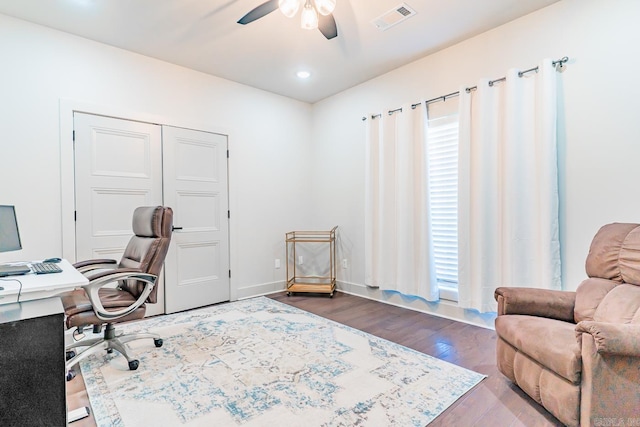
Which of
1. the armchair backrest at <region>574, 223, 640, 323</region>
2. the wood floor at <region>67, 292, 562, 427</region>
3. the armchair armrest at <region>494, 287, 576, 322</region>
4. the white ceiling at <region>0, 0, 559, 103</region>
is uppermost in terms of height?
the white ceiling at <region>0, 0, 559, 103</region>

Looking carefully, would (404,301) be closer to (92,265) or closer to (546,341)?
(546,341)

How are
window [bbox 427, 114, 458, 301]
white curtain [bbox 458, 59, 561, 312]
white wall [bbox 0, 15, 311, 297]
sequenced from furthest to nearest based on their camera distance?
window [bbox 427, 114, 458, 301]
white wall [bbox 0, 15, 311, 297]
white curtain [bbox 458, 59, 561, 312]

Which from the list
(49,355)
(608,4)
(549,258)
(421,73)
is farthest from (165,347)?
(608,4)

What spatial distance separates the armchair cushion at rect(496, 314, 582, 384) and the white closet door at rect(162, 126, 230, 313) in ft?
9.86

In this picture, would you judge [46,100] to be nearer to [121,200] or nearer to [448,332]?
[121,200]

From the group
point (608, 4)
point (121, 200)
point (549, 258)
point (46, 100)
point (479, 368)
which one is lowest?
point (479, 368)

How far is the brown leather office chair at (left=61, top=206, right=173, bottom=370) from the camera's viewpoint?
6.55 feet

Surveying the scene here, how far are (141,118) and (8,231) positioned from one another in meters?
1.74

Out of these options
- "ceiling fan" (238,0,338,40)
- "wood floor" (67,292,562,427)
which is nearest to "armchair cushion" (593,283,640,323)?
"wood floor" (67,292,562,427)

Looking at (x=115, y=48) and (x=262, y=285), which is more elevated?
(x=115, y=48)

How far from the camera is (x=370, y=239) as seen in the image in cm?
386

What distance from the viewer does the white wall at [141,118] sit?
2.68 meters

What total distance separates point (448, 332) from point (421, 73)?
2.65m

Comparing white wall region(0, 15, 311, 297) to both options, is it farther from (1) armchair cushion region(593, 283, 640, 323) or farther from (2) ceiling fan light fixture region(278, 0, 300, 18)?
(1) armchair cushion region(593, 283, 640, 323)
